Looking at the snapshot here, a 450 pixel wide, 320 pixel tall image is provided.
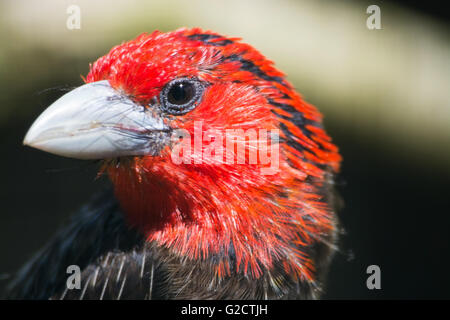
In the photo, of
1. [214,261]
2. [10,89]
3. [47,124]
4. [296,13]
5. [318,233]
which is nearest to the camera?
[47,124]

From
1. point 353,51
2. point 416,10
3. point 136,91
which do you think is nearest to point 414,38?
point 416,10

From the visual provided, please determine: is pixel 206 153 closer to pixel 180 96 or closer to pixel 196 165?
pixel 196 165

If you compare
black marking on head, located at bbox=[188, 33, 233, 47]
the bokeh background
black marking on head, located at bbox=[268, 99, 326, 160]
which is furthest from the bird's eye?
the bokeh background

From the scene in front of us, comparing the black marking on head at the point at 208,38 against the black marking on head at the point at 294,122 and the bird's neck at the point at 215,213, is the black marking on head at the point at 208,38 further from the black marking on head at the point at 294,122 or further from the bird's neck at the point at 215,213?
the bird's neck at the point at 215,213

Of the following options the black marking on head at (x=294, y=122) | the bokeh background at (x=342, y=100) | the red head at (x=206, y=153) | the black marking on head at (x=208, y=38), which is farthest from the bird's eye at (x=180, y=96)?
the bokeh background at (x=342, y=100)

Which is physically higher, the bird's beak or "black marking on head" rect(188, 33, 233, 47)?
"black marking on head" rect(188, 33, 233, 47)

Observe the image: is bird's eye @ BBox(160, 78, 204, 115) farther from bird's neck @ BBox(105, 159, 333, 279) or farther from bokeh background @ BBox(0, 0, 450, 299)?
bokeh background @ BBox(0, 0, 450, 299)

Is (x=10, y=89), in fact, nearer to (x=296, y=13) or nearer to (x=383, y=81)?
(x=296, y=13)
